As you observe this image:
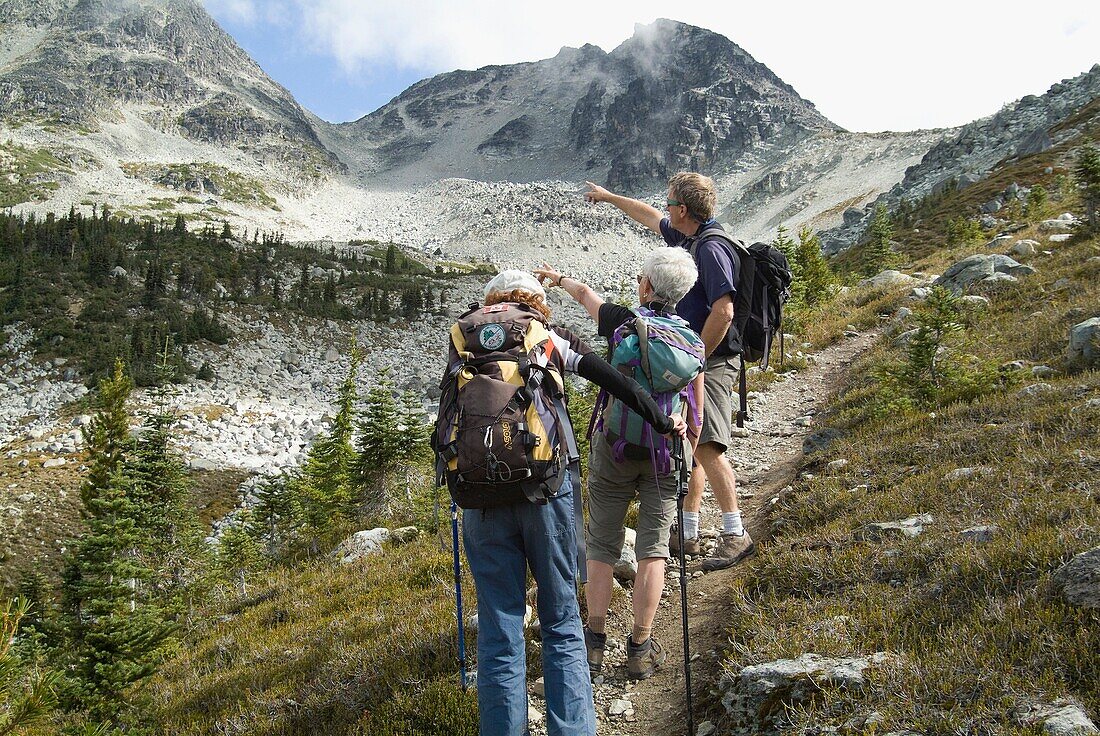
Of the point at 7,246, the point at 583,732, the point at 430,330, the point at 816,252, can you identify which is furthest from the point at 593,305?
the point at 7,246

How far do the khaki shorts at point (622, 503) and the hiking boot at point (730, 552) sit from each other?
5.23ft

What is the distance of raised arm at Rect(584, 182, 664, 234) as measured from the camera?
5.12 meters

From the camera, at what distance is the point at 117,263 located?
2031 inches

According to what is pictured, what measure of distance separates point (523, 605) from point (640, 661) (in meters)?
1.33

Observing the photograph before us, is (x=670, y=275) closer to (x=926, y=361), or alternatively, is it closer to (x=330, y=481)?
(x=926, y=361)

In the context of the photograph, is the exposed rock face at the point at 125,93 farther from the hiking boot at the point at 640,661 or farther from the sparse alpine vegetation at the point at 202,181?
the hiking boot at the point at 640,661

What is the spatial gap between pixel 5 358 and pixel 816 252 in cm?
4650

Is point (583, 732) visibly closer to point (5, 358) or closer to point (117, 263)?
→ point (5, 358)

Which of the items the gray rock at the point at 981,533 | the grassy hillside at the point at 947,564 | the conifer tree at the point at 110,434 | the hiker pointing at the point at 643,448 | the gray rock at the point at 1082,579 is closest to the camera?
the grassy hillside at the point at 947,564

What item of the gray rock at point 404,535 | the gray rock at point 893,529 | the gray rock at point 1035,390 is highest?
the gray rock at point 1035,390

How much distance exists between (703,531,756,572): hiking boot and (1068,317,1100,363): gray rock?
516 centimetres

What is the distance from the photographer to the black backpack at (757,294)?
4668 mm

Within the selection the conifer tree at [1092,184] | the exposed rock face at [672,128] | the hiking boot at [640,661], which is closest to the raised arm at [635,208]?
the hiking boot at [640,661]

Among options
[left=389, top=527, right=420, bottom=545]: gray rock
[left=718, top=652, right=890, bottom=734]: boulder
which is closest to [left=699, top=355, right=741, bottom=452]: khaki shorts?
[left=718, top=652, right=890, bottom=734]: boulder
